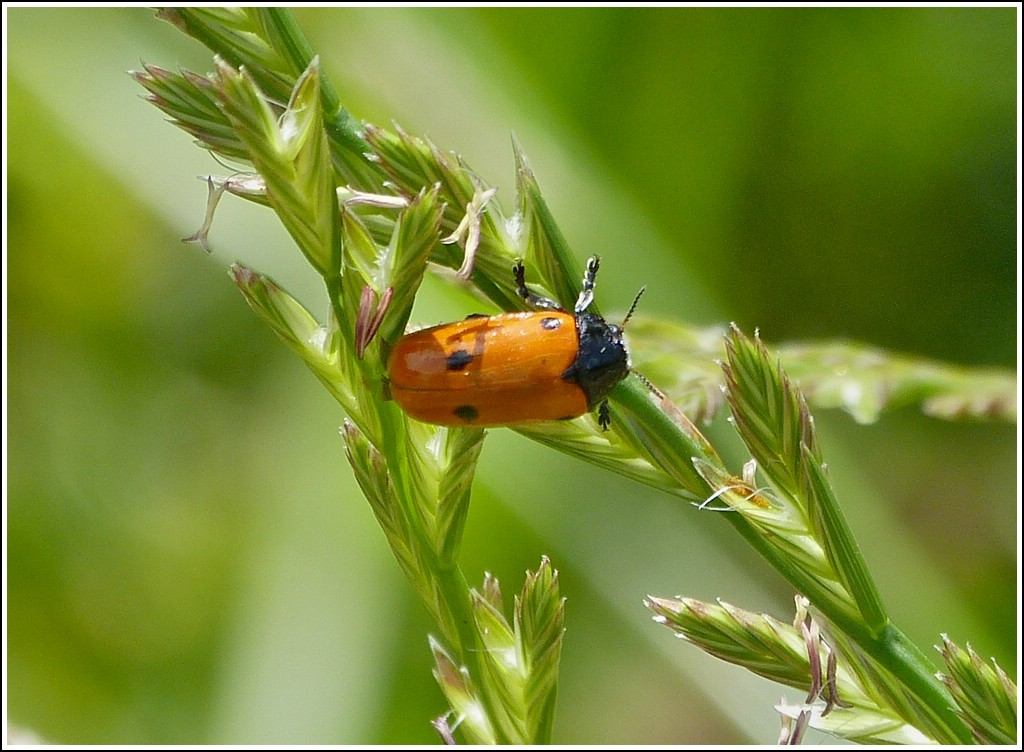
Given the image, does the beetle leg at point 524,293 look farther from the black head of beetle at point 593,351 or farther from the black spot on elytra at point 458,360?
the black spot on elytra at point 458,360

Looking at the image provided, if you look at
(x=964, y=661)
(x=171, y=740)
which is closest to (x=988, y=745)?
(x=964, y=661)

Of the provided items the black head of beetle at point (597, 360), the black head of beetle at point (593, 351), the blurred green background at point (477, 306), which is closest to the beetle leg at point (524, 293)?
the black head of beetle at point (593, 351)

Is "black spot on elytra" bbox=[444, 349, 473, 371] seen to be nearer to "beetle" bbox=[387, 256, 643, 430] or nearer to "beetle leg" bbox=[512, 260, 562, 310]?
"beetle" bbox=[387, 256, 643, 430]

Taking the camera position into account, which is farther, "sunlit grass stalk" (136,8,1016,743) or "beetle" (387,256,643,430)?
"beetle" (387,256,643,430)

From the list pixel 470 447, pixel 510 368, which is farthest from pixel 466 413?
pixel 510 368

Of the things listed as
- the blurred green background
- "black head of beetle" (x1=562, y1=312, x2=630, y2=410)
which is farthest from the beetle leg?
the blurred green background

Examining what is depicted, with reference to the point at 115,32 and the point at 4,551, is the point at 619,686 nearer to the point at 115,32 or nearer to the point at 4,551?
the point at 4,551
